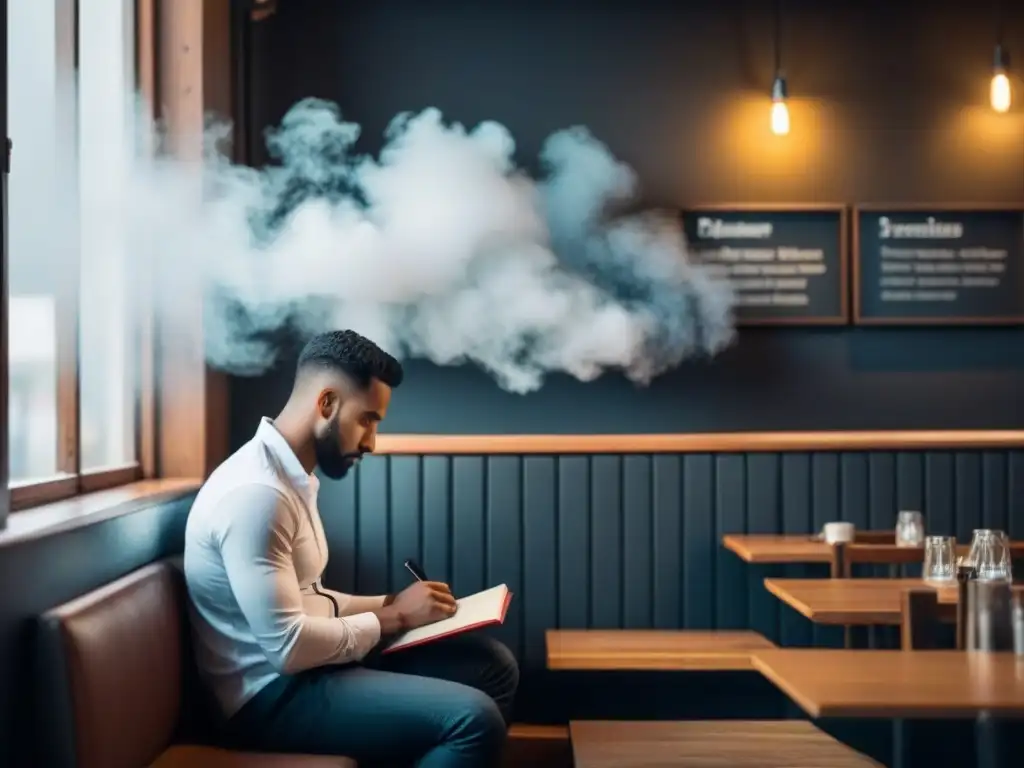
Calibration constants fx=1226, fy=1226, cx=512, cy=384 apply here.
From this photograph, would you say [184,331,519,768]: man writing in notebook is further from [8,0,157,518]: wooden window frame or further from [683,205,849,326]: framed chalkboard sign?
[683,205,849,326]: framed chalkboard sign

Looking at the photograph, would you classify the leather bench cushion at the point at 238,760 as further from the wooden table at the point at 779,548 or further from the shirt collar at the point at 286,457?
the wooden table at the point at 779,548

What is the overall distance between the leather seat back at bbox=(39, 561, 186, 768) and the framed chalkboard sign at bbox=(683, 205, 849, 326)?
2326 mm

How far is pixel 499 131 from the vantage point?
448cm

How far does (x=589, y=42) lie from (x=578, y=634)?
7.09 feet

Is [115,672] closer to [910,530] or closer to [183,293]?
[183,293]

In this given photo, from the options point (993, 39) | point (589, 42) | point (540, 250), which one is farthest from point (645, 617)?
point (993, 39)

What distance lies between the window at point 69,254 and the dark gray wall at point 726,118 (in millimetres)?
697

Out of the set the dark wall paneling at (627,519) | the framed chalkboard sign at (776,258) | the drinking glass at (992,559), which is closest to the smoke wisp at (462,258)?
the framed chalkboard sign at (776,258)

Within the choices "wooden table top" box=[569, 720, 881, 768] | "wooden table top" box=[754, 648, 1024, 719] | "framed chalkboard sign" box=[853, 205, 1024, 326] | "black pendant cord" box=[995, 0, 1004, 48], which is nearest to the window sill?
"wooden table top" box=[569, 720, 881, 768]

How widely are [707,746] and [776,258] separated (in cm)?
203

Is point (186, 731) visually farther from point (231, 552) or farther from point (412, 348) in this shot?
point (412, 348)

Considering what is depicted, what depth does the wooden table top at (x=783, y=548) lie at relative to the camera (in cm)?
377

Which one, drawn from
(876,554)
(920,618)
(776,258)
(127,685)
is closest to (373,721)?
(127,685)

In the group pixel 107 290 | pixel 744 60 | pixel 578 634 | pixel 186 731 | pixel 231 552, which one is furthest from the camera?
pixel 744 60
